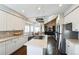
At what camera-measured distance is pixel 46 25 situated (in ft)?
33.2

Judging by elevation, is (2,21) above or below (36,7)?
below

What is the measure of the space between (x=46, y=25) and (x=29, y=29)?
276 cm

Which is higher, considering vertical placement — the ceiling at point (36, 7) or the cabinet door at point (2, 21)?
the ceiling at point (36, 7)

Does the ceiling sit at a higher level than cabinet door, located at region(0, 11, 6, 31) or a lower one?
higher

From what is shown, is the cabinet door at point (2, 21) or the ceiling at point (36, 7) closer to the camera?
the ceiling at point (36, 7)

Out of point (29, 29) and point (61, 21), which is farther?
point (29, 29)

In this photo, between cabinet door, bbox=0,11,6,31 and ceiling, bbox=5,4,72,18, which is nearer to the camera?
ceiling, bbox=5,4,72,18

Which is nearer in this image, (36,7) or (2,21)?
(2,21)
